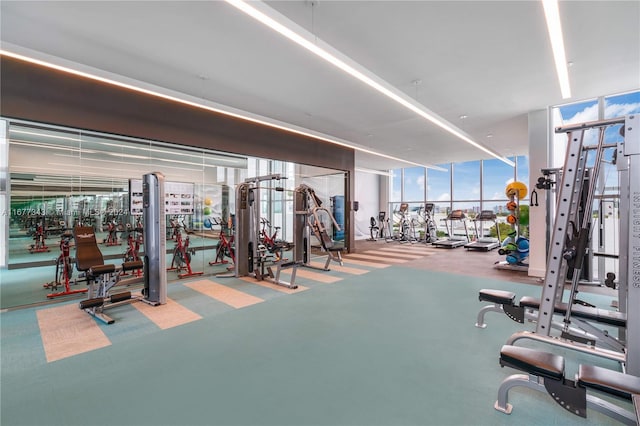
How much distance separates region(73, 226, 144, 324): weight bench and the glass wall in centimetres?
90

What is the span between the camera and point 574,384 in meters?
1.72

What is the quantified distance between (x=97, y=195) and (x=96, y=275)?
6.72 ft

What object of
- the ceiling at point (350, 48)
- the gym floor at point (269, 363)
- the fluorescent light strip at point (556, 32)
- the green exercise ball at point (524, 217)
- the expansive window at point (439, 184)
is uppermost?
the ceiling at point (350, 48)

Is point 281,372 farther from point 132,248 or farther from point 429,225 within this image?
point 429,225

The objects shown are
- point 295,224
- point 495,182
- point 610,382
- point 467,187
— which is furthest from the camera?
point 467,187

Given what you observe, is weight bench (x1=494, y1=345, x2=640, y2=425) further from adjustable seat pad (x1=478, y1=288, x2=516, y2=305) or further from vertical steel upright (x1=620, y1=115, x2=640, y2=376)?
adjustable seat pad (x1=478, y1=288, x2=516, y2=305)

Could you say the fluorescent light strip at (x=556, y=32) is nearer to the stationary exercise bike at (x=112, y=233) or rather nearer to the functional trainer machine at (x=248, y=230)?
the functional trainer machine at (x=248, y=230)

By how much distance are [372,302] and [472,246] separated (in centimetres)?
699

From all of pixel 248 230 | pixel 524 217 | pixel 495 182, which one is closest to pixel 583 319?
pixel 248 230

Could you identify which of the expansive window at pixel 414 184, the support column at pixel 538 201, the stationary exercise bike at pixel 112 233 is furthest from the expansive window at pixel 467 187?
the stationary exercise bike at pixel 112 233

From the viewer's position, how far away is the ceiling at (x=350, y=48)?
9.73 feet

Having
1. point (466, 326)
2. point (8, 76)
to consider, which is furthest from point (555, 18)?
point (8, 76)

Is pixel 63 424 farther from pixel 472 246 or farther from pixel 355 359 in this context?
pixel 472 246

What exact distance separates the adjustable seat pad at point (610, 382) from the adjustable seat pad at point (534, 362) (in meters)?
0.12
